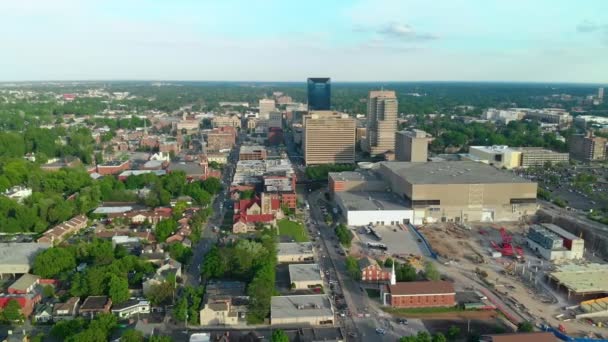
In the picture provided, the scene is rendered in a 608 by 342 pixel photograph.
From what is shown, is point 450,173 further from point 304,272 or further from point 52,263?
point 52,263

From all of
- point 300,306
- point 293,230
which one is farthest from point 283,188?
point 300,306

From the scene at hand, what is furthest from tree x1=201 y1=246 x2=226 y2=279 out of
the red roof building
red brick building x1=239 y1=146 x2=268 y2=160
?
red brick building x1=239 y1=146 x2=268 y2=160

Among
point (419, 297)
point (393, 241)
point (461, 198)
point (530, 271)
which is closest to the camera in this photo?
point (419, 297)

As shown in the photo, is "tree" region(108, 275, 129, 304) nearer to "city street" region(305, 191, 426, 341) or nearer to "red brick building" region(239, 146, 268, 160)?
"city street" region(305, 191, 426, 341)

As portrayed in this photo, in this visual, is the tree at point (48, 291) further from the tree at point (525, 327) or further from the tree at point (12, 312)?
the tree at point (525, 327)

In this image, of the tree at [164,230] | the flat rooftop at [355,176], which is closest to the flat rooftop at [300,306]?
the tree at [164,230]

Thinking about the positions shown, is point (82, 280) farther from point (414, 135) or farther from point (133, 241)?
point (414, 135)
